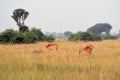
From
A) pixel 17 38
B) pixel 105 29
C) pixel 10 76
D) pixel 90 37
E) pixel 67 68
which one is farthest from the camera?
pixel 105 29

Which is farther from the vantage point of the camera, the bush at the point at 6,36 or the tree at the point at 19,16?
the tree at the point at 19,16

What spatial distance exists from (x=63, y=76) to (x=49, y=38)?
26291mm

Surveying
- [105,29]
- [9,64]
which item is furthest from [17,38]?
[105,29]

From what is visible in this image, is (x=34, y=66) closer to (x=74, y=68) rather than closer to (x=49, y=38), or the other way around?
(x=74, y=68)

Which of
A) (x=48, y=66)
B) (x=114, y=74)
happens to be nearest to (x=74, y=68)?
(x=48, y=66)

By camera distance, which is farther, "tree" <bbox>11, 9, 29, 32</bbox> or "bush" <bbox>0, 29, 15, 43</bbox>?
"tree" <bbox>11, 9, 29, 32</bbox>

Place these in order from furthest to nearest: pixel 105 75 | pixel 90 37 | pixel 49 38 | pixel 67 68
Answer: pixel 90 37 → pixel 49 38 → pixel 67 68 → pixel 105 75

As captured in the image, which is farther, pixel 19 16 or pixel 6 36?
pixel 19 16

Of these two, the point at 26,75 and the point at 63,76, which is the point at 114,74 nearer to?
the point at 63,76

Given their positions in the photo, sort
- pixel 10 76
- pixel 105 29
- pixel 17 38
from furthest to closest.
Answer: pixel 105 29, pixel 17 38, pixel 10 76

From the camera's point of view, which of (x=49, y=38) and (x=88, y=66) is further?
(x=49, y=38)

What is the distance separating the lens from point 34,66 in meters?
7.23

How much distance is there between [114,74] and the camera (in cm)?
616

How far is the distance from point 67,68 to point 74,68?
18cm
